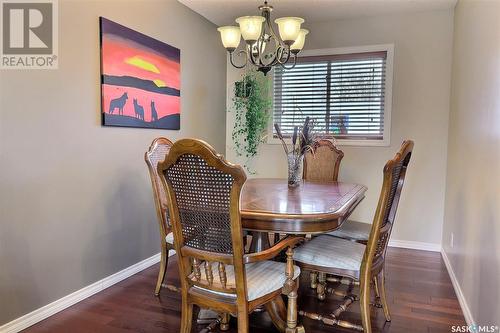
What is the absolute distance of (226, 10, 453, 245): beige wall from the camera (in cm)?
378

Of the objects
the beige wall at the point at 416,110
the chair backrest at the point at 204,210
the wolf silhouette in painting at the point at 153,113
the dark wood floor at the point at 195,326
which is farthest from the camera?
the beige wall at the point at 416,110

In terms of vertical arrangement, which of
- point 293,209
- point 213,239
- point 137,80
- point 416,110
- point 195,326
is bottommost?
point 195,326

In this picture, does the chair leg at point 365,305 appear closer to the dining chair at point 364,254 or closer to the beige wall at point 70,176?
the dining chair at point 364,254

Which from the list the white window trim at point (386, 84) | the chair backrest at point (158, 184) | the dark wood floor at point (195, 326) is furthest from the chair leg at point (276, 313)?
the white window trim at point (386, 84)

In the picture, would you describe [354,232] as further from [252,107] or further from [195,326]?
[252,107]

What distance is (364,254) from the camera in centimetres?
202

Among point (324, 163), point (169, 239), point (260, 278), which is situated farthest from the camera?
point (324, 163)

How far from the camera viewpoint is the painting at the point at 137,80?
9.04ft

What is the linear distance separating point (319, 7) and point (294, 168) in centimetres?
191

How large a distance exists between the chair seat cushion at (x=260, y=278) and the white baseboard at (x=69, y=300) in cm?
118

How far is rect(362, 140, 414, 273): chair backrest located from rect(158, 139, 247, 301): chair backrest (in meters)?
0.75

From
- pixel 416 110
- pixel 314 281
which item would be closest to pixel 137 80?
pixel 314 281

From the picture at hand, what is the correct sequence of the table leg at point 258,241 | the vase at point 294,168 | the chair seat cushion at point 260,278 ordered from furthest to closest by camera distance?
the vase at point 294,168 → the table leg at point 258,241 → the chair seat cushion at point 260,278

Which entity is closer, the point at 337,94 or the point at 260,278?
the point at 260,278
